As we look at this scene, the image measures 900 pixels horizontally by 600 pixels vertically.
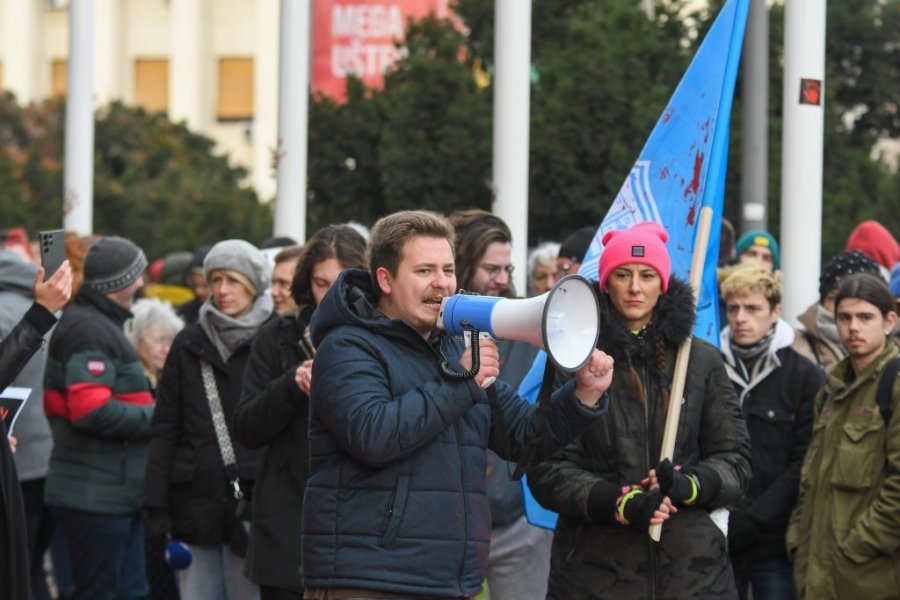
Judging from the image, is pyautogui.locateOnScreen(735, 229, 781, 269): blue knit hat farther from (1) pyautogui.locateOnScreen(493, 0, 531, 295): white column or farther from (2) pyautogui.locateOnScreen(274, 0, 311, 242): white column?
(2) pyautogui.locateOnScreen(274, 0, 311, 242): white column

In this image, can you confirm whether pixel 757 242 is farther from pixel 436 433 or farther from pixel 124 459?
pixel 436 433

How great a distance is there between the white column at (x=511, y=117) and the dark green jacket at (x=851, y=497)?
11.7ft

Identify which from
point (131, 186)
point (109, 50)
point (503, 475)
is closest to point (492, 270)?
point (503, 475)

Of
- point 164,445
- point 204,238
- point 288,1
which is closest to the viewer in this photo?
point 164,445

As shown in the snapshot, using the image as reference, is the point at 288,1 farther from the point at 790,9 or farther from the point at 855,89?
the point at 855,89

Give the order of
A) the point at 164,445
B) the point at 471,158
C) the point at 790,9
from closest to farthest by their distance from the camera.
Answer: the point at 164,445 < the point at 790,9 < the point at 471,158

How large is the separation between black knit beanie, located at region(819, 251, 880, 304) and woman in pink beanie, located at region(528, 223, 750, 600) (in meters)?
1.93

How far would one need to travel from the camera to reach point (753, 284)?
7.17m

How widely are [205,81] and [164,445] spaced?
48581 mm

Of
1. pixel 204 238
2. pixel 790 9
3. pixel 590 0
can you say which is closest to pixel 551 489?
pixel 790 9

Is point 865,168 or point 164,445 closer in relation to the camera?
point 164,445

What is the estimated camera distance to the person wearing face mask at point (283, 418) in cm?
621

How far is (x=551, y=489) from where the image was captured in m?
5.59

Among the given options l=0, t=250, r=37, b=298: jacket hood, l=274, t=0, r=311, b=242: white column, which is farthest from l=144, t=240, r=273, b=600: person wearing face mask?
l=274, t=0, r=311, b=242: white column
